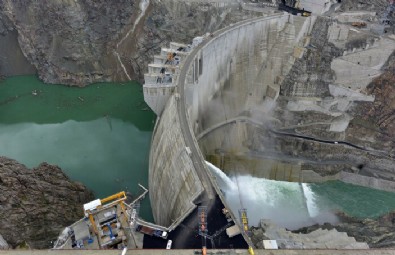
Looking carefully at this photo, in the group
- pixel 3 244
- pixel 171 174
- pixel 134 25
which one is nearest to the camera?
pixel 3 244

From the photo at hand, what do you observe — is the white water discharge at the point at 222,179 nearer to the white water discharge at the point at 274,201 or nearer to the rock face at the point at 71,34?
the white water discharge at the point at 274,201

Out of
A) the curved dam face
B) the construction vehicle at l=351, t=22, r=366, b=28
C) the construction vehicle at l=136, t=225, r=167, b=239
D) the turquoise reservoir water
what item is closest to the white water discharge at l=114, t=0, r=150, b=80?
the turquoise reservoir water

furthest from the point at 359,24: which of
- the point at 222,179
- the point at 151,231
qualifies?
the point at 151,231

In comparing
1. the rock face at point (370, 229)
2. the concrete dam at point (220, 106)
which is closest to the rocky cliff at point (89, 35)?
the concrete dam at point (220, 106)

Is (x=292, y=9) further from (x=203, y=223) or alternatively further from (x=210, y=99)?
(x=203, y=223)

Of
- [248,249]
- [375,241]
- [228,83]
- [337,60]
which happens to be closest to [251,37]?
[228,83]

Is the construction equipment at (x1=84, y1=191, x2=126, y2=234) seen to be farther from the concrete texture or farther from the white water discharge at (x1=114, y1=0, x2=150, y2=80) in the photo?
the white water discharge at (x1=114, y1=0, x2=150, y2=80)
